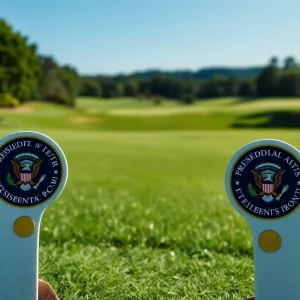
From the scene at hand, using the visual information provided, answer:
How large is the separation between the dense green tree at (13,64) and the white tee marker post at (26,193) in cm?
3264

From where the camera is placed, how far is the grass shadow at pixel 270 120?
124 ft

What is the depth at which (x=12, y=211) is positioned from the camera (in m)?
2.72

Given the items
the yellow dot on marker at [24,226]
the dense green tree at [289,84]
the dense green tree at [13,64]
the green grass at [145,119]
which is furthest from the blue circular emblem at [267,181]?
the dense green tree at [289,84]

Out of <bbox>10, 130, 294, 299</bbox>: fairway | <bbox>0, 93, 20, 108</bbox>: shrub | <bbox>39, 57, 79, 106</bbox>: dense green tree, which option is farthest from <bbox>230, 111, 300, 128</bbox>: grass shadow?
<bbox>10, 130, 294, 299</bbox>: fairway

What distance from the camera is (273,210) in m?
2.57

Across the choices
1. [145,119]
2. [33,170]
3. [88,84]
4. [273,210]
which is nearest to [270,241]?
[273,210]

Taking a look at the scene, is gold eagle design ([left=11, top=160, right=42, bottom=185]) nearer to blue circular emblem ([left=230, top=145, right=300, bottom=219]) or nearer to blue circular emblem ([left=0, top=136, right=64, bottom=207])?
blue circular emblem ([left=0, top=136, right=64, bottom=207])

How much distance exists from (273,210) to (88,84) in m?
66.3

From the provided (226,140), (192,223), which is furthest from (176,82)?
(192,223)

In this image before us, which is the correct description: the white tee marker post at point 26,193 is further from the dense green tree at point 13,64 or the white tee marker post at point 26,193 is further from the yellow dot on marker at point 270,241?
the dense green tree at point 13,64

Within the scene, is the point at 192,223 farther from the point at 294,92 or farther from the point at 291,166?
the point at 294,92

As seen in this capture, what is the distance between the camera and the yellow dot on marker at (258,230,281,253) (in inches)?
101

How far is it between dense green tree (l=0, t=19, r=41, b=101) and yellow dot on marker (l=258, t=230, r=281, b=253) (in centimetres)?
3325

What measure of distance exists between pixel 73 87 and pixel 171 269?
55.7 meters
